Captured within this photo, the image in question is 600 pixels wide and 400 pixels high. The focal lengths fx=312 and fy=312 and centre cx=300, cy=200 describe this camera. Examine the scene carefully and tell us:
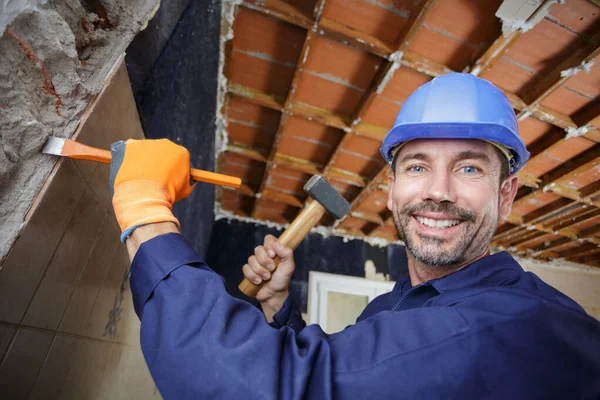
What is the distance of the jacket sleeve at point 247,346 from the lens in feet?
1.78

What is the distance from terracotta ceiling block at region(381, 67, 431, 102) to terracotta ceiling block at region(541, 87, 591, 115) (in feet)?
3.23

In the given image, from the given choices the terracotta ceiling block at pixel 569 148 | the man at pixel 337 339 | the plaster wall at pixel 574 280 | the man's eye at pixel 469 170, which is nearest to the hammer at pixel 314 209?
the man's eye at pixel 469 170

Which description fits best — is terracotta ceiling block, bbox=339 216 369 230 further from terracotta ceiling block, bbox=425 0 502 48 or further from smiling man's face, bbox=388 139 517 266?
smiling man's face, bbox=388 139 517 266

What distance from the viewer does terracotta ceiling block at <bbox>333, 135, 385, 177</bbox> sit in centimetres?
322

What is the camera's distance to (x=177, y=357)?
1.82ft

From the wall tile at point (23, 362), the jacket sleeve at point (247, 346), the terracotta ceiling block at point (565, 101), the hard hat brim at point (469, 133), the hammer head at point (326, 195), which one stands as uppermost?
the terracotta ceiling block at point (565, 101)

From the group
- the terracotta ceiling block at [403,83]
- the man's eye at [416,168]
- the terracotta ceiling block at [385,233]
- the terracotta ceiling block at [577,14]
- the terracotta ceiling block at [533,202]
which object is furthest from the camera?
the terracotta ceiling block at [385,233]

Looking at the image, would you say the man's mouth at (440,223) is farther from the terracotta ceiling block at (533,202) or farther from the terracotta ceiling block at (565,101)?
the terracotta ceiling block at (533,202)

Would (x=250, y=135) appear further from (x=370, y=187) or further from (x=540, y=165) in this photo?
(x=540, y=165)

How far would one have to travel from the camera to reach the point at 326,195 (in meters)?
1.36

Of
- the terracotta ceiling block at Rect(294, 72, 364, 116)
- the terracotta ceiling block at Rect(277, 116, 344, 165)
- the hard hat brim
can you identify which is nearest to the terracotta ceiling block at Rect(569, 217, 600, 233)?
the terracotta ceiling block at Rect(277, 116, 344, 165)

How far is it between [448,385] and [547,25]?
2.42 m

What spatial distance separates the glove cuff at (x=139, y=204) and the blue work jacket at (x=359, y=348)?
0.26ft

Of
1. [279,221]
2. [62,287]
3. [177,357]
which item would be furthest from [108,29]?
[279,221]
